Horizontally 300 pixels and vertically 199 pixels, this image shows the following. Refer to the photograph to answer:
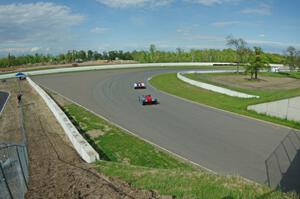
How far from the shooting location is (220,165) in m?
13.3

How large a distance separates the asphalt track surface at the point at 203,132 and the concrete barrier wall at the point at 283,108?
254 centimetres

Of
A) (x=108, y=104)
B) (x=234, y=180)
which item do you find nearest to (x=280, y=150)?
(x=234, y=180)

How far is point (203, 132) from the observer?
18.2 m

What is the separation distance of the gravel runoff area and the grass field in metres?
0.63

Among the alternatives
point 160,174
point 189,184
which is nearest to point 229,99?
point 160,174

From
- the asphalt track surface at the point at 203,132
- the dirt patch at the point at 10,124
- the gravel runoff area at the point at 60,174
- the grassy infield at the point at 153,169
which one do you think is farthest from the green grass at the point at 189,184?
the dirt patch at the point at 10,124

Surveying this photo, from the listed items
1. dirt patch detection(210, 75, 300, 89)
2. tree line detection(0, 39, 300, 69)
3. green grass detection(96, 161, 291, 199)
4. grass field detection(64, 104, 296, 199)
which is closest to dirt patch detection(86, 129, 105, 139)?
grass field detection(64, 104, 296, 199)

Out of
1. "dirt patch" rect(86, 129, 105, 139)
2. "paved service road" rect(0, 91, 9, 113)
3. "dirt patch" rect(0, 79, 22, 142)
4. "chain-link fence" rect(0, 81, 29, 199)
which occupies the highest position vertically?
"chain-link fence" rect(0, 81, 29, 199)

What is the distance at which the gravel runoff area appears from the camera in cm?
848

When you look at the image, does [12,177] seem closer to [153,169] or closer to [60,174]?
[60,174]

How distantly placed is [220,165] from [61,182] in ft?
24.8

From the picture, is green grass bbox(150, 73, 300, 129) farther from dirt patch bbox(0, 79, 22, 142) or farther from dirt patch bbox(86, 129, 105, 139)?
dirt patch bbox(0, 79, 22, 142)

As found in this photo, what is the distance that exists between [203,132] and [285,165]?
19.6 feet

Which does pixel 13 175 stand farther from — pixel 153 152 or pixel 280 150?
pixel 280 150
